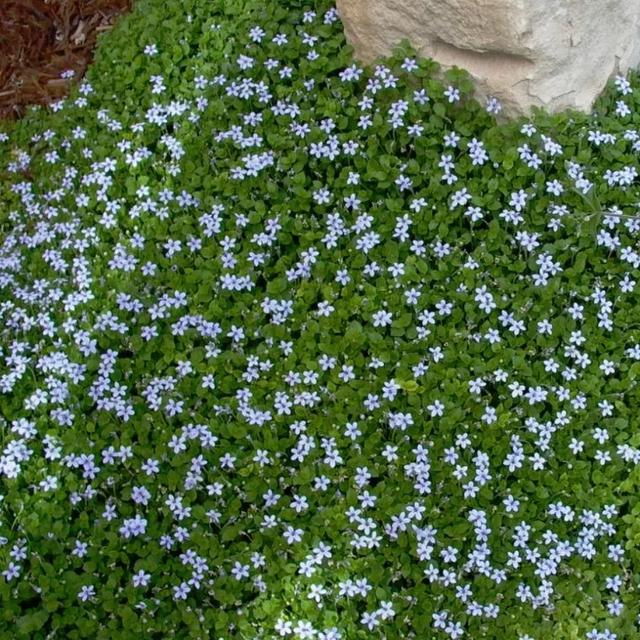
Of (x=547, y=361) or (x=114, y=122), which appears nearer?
(x=547, y=361)

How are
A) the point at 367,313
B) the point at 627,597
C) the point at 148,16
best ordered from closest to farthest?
the point at 627,597 → the point at 367,313 → the point at 148,16

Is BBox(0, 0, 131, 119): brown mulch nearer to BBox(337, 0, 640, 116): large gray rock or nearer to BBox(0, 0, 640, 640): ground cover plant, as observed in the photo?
BBox(0, 0, 640, 640): ground cover plant

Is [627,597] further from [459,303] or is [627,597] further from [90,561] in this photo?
[90,561]

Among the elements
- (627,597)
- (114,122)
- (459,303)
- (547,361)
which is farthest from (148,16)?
(627,597)

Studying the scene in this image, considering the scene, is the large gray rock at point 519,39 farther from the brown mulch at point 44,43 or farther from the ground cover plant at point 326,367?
the brown mulch at point 44,43

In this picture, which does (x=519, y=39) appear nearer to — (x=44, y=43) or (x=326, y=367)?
(x=326, y=367)
